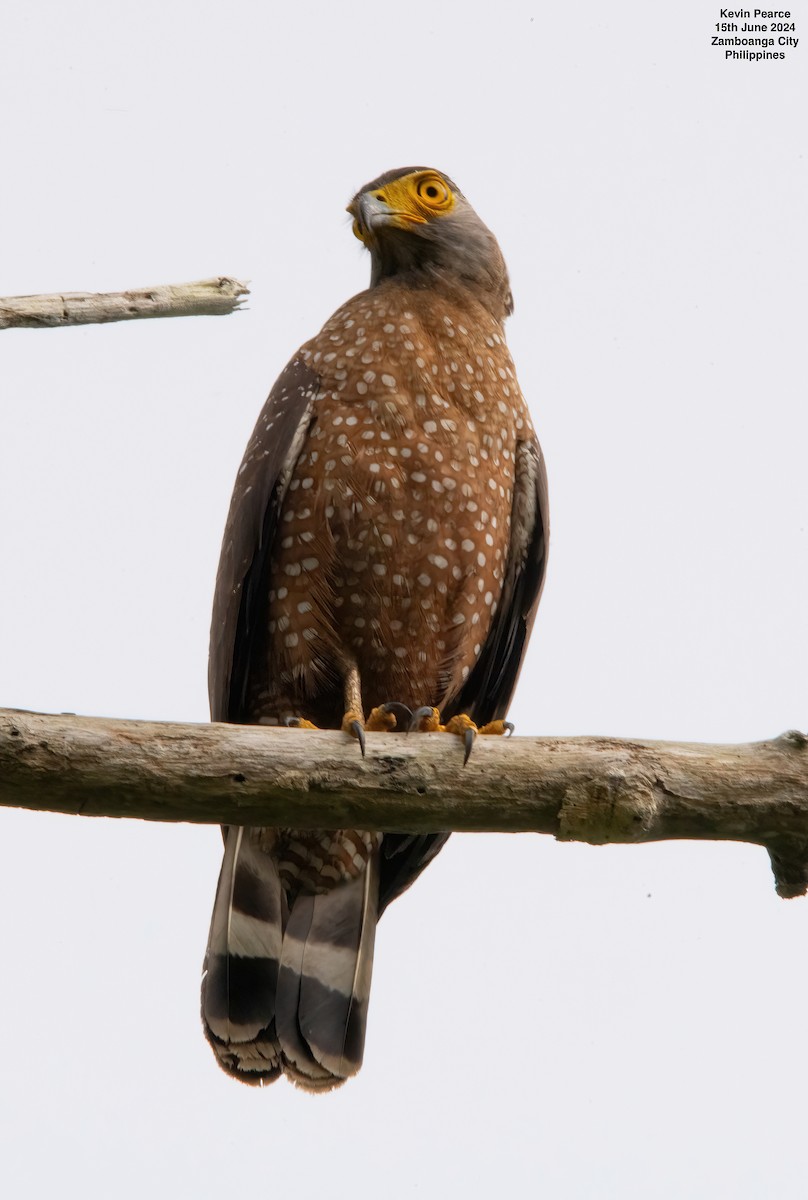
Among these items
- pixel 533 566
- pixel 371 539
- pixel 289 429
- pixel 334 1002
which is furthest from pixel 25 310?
pixel 334 1002

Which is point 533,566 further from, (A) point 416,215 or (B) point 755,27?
(B) point 755,27

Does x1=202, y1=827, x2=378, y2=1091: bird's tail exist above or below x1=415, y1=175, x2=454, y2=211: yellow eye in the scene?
below

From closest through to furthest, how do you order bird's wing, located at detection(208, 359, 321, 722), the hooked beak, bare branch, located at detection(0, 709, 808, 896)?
1. bare branch, located at detection(0, 709, 808, 896)
2. bird's wing, located at detection(208, 359, 321, 722)
3. the hooked beak

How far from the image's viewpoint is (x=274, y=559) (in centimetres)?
496

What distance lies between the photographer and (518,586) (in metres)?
5.41

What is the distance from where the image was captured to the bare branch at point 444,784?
11.8 ft

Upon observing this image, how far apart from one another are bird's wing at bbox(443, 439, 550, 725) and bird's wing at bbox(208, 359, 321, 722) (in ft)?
2.86

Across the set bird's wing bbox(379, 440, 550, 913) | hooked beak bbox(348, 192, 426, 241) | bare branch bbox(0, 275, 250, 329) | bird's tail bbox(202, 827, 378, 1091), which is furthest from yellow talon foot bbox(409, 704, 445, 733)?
hooked beak bbox(348, 192, 426, 241)

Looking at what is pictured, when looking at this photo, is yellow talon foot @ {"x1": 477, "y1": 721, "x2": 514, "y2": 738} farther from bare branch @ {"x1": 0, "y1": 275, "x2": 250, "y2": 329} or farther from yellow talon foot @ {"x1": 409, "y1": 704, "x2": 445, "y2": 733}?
bare branch @ {"x1": 0, "y1": 275, "x2": 250, "y2": 329}

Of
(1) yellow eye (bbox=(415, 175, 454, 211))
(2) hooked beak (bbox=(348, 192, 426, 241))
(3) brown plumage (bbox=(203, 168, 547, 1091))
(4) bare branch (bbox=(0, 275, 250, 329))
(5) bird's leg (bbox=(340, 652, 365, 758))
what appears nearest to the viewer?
(5) bird's leg (bbox=(340, 652, 365, 758))

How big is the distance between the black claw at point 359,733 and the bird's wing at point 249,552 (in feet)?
3.75

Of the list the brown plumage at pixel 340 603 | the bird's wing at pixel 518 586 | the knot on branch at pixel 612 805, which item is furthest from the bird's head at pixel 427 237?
the knot on branch at pixel 612 805

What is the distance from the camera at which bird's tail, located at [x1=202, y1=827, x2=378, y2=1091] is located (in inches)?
180

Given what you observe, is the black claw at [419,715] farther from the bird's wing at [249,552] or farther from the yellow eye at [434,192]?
the yellow eye at [434,192]
